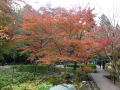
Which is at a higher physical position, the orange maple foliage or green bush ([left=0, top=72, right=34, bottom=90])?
the orange maple foliage

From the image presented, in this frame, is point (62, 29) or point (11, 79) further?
point (11, 79)

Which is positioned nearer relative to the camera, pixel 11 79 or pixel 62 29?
pixel 62 29

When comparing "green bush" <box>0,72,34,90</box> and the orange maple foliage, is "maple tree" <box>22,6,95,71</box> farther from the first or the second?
"green bush" <box>0,72,34,90</box>

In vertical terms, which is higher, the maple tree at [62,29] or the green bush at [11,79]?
the maple tree at [62,29]

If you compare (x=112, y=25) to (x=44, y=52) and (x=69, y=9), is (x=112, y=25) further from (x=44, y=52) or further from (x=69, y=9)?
(x=44, y=52)

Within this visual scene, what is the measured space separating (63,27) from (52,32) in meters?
0.79

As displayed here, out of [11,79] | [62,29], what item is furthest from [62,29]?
[11,79]

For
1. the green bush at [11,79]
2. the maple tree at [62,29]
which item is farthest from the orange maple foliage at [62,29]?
the green bush at [11,79]

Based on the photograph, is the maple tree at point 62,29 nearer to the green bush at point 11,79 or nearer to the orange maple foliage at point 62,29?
the orange maple foliage at point 62,29

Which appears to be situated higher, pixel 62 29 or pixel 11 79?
pixel 62 29

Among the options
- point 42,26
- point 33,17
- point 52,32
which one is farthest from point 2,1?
point 52,32

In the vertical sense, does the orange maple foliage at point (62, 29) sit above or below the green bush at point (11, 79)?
above

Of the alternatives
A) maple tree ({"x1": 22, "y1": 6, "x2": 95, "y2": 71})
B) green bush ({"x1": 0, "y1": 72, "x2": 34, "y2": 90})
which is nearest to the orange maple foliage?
maple tree ({"x1": 22, "y1": 6, "x2": 95, "y2": 71})

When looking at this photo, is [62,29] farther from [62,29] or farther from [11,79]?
[11,79]
